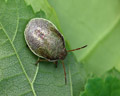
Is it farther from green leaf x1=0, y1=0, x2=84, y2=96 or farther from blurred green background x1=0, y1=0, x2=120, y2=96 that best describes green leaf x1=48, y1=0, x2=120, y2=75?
green leaf x1=0, y1=0, x2=84, y2=96

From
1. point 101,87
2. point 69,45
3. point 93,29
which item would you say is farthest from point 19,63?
point 93,29

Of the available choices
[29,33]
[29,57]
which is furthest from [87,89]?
[29,33]

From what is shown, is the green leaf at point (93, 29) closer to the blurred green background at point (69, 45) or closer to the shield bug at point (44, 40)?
the blurred green background at point (69, 45)

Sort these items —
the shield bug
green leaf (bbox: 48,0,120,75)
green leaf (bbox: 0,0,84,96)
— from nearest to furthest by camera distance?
green leaf (bbox: 0,0,84,96) < the shield bug < green leaf (bbox: 48,0,120,75)

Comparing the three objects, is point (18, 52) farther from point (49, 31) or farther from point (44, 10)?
point (44, 10)

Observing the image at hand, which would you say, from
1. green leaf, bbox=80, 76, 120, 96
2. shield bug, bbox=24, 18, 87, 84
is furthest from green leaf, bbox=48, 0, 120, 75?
green leaf, bbox=80, 76, 120, 96

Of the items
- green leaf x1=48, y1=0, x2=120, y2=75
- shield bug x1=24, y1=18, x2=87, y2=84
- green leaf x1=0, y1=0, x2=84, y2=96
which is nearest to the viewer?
green leaf x1=0, y1=0, x2=84, y2=96
